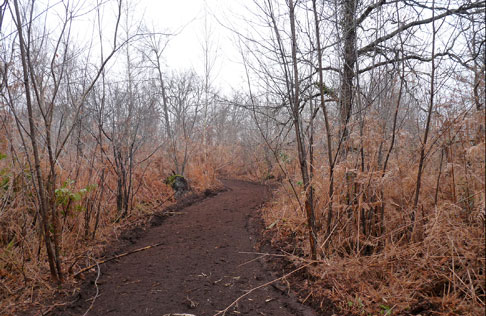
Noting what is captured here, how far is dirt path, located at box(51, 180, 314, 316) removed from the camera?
2.85m

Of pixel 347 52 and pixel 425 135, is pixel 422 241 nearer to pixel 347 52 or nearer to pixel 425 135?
pixel 425 135

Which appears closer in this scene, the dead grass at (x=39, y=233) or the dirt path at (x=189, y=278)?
the dirt path at (x=189, y=278)

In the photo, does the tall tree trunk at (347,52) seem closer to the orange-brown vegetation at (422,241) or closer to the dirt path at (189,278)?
the orange-brown vegetation at (422,241)

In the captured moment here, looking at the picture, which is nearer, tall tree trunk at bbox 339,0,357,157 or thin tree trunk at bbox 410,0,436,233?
thin tree trunk at bbox 410,0,436,233

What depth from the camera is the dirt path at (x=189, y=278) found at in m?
2.85

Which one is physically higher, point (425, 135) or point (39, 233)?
point (425, 135)

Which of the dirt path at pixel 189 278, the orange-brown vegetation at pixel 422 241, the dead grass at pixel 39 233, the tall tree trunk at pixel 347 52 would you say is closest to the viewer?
the orange-brown vegetation at pixel 422 241

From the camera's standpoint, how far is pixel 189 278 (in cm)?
350

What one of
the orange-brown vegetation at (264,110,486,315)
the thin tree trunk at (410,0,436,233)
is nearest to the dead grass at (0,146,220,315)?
the orange-brown vegetation at (264,110,486,315)

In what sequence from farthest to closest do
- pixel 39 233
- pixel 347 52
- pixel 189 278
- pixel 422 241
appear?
pixel 347 52
pixel 39 233
pixel 189 278
pixel 422 241

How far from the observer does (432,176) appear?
11.6 ft

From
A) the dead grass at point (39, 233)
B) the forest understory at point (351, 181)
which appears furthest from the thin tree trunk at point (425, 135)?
the dead grass at point (39, 233)

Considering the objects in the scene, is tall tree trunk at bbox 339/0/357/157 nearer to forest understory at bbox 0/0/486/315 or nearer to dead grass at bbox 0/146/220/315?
forest understory at bbox 0/0/486/315

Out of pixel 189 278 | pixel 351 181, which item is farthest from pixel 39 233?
pixel 351 181
